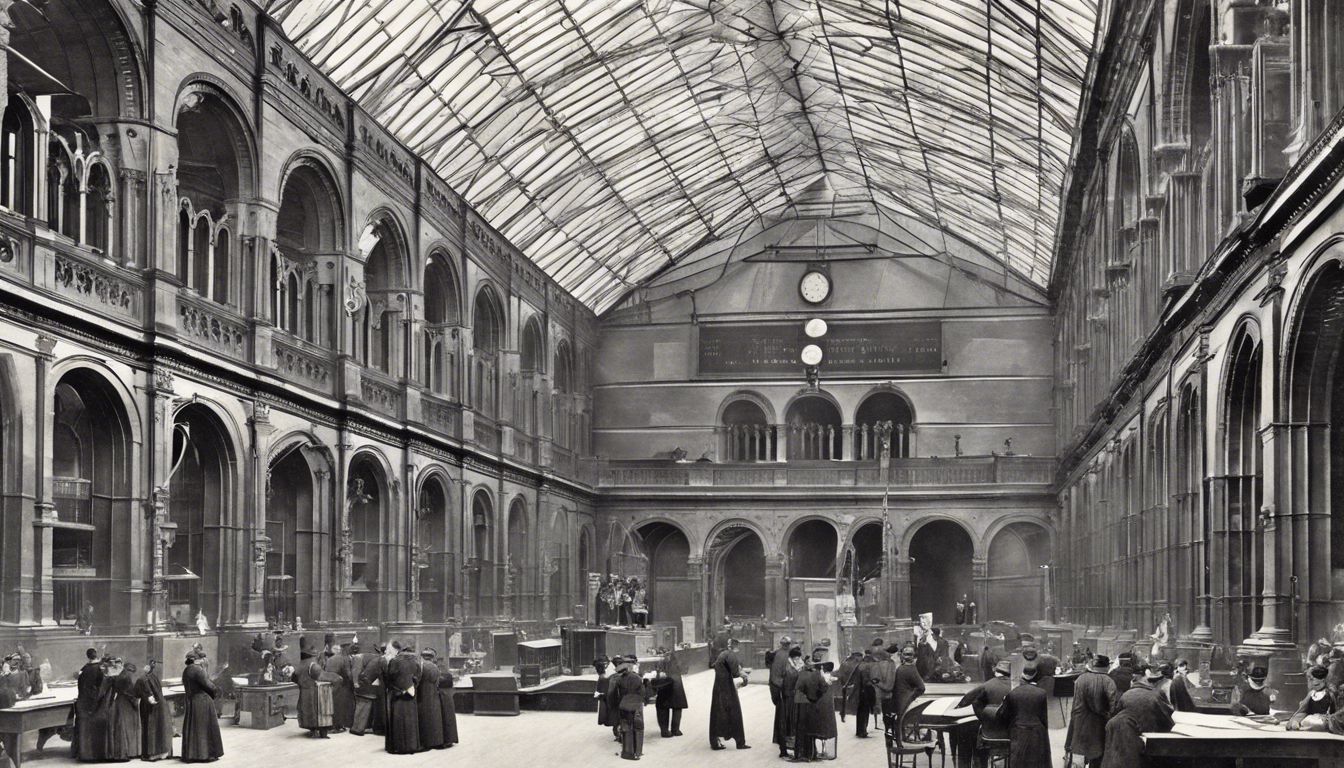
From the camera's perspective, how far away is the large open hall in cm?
1659

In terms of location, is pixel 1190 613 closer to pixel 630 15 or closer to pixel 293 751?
pixel 293 751

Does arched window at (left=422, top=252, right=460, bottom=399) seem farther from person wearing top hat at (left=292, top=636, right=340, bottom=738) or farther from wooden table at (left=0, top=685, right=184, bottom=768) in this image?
wooden table at (left=0, top=685, right=184, bottom=768)

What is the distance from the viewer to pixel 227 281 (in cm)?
2533

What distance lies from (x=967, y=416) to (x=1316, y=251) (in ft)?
113

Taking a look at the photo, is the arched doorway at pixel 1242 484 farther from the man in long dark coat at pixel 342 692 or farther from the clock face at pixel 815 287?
the clock face at pixel 815 287

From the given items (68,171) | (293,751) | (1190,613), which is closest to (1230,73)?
(1190,613)

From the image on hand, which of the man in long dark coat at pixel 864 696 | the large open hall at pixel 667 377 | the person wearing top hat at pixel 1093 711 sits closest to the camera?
the person wearing top hat at pixel 1093 711

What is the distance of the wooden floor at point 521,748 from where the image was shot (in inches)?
703

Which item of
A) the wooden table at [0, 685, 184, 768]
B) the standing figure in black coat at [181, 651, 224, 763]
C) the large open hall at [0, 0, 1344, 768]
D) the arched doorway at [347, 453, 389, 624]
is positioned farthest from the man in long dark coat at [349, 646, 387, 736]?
the arched doorway at [347, 453, 389, 624]

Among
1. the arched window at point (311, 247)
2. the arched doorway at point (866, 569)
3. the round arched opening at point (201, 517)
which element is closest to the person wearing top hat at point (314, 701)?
the round arched opening at point (201, 517)

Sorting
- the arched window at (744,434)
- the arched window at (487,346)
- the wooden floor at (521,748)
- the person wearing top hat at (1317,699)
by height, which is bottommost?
the wooden floor at (521,748)

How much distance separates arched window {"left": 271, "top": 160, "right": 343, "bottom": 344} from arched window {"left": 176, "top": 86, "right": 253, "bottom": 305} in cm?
253

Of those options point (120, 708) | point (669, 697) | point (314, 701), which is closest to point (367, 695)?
point (314, 701)

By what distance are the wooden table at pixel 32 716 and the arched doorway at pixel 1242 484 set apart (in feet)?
43.5
